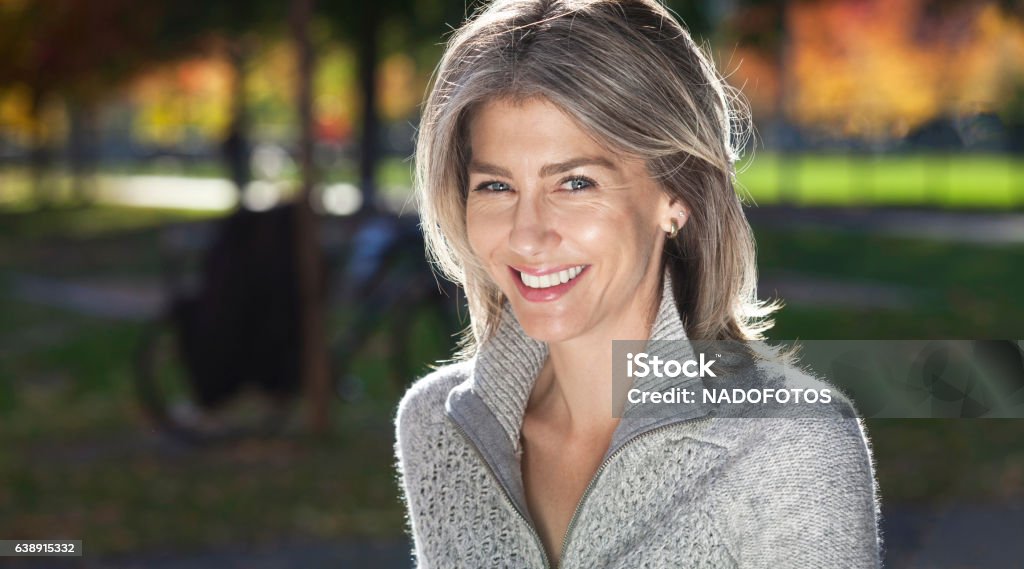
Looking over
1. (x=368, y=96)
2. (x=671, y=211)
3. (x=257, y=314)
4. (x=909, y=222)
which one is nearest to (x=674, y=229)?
(x=671, y=211)

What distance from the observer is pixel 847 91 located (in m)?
41.6

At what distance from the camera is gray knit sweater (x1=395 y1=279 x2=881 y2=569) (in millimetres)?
2152

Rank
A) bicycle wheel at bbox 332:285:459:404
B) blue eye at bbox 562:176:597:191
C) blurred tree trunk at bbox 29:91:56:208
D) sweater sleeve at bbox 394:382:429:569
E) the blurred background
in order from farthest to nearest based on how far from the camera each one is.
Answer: blurred tree trunk at bbox 29:91:56:208 → bicycle wheel at bbox 332:285:459:404 → the blurred background → sweater sleeve at bbox 394:382:429:569 → blue eye at bbox 562:176:597:191

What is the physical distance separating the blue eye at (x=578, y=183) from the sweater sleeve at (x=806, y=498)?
508 millimetres

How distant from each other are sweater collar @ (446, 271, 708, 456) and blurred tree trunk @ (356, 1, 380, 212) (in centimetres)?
1488

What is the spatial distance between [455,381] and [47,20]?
46.9ft

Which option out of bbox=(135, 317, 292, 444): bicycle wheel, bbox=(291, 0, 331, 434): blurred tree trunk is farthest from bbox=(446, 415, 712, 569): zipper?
bbox=(135, 317, 292, 444): bicycle wheel

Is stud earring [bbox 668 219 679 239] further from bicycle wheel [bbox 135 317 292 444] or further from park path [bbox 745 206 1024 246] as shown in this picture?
park path [bbox 745 206 1024 246]

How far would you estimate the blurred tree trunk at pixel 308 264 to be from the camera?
7957 mm

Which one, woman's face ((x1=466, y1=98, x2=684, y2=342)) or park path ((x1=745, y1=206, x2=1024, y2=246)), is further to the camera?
park path ((x1=745, y1=206, x2=1024, y2=246))

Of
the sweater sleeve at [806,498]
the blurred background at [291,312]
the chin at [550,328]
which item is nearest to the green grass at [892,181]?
the blurred background at [291,312]

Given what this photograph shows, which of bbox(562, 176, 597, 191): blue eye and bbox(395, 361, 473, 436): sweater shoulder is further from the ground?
bbox(562, 176, 597, 191): blue eye

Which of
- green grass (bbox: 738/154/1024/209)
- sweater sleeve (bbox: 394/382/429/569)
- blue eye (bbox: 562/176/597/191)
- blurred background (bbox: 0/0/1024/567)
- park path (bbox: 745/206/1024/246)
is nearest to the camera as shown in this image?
blue eye (bbox: 562/176/597/191)

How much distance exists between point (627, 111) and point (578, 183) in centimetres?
16
